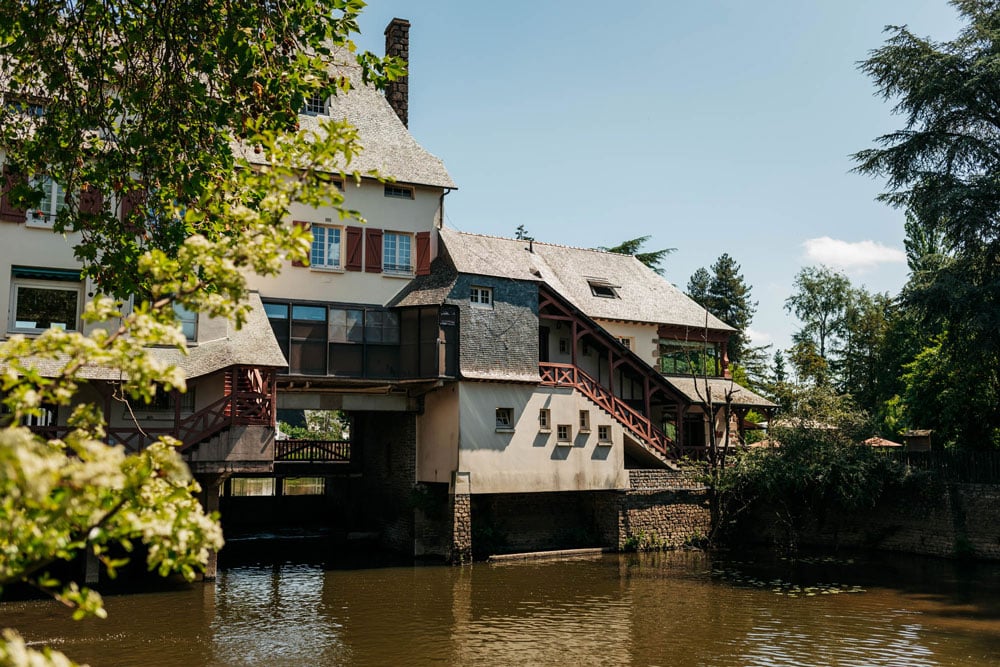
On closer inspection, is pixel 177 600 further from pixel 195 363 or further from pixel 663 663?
pixel 663 663

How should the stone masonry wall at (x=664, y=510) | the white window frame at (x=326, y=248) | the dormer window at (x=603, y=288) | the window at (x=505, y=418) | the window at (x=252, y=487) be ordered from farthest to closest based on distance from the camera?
the window at (x=252, y=487), the dormer window at (x=603, y=288), the stone masonry wall at (x=664, y=510), the window at (x=505, y=418), the white window frame at (x=326, y=248)

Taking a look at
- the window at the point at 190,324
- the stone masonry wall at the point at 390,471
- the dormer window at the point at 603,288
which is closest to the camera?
the window at the point at 190,324

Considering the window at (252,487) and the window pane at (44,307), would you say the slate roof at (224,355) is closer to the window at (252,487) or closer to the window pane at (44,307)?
the window pane at (44,307)

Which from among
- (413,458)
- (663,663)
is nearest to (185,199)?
(663,663)

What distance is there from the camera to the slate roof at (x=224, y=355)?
687 inches

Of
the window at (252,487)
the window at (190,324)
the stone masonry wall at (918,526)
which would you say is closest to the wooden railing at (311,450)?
the window at (190,324)

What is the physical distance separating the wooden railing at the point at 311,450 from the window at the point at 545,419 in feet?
27.3

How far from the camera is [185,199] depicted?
874 centimetres

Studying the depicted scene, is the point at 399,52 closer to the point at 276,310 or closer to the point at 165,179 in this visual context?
the point at 276,310

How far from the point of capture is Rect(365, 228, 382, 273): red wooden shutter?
2323 cm

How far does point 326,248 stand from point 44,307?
716cm

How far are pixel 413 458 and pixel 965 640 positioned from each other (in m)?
14.6

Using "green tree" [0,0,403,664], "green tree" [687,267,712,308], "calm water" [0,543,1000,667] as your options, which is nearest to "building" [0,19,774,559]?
"calm water" [0,543,1000,667]

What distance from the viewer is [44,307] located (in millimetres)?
18719
